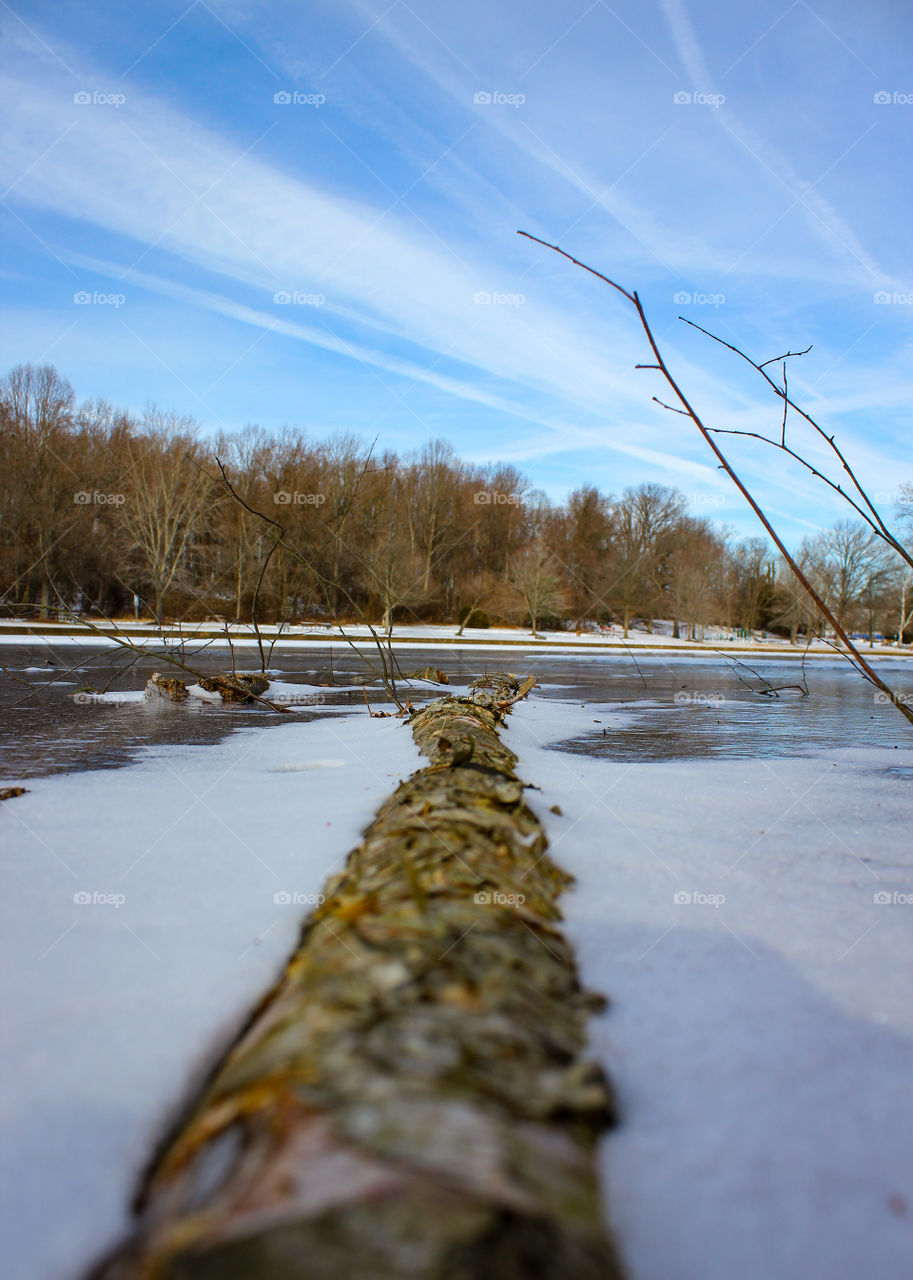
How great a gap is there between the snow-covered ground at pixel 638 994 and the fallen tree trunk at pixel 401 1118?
0.36 ft

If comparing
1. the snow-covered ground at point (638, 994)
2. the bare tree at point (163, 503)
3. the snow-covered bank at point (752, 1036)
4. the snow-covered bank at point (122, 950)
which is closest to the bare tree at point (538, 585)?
the bare tree at point (163, 503)

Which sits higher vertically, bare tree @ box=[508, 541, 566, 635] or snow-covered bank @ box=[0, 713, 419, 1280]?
bare tree @ box=[508, 541, 566, 635]

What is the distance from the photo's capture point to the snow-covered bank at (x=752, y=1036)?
1.19 meters

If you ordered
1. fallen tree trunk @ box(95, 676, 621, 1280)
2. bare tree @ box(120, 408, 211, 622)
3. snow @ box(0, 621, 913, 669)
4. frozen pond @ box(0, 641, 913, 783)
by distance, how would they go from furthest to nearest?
bare tree @ box(120, 408, 211, 622) < snow @ box(0, 621, 913, 669) < frozen pond @ box(0, 641, 913, 783) < fallen tree trunk @ box(95, 676, 621, 1280)

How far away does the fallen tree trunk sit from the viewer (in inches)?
37.8

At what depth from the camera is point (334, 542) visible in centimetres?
2700

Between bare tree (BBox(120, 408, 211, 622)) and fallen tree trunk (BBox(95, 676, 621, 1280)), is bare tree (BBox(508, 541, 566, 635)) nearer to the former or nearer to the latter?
bare tree (BBox(120, 408, 211, 622))

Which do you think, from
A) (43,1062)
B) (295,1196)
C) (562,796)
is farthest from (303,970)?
(562,796)

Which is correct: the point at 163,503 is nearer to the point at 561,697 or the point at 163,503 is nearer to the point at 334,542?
the point at 334,542

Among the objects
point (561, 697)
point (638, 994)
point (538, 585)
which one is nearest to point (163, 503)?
point (538, 585)

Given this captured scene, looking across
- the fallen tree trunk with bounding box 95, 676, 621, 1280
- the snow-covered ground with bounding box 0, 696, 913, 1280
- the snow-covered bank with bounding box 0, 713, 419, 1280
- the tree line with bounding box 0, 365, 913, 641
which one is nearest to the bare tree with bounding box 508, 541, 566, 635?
the tree line with bounding box 0, 365, 913, 641

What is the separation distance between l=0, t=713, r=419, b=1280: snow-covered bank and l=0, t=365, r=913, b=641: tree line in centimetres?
2231

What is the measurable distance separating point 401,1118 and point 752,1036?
954 mm

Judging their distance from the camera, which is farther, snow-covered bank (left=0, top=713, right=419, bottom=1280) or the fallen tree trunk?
snow-covered bank (left=0, top=713, right=419, bottom=1280)
